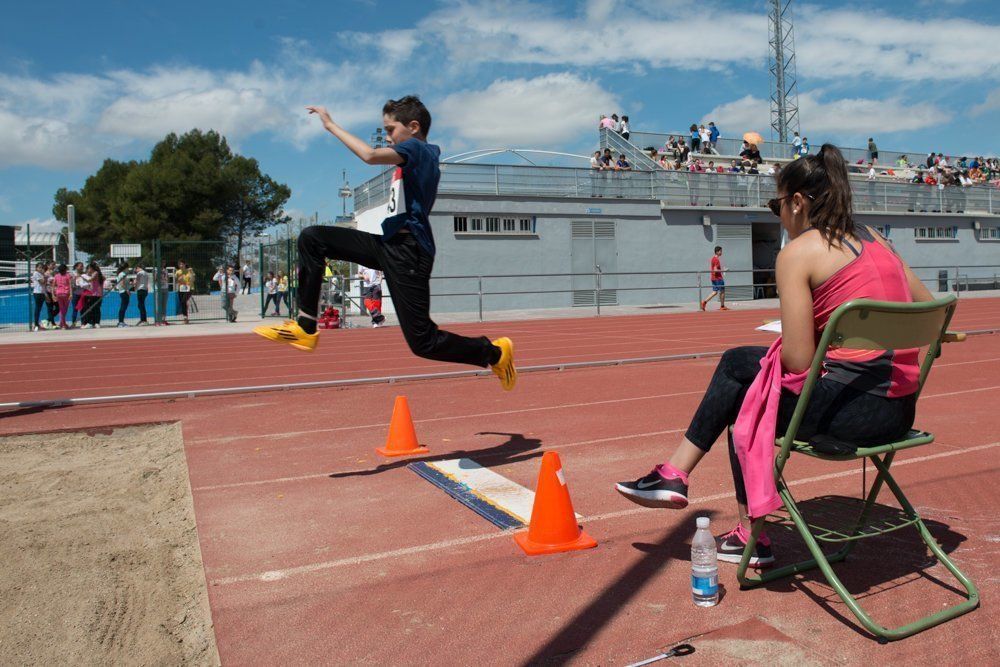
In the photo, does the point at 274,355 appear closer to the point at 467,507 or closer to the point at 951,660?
the point at 467,507

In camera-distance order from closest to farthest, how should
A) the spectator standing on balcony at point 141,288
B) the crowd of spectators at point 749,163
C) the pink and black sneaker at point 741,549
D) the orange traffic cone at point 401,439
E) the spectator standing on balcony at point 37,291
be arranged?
the pink and black sneaker at point 741,549 → the orange traffic cone at point 401,439 → the spectator standing on balcony at point 37,291 → the spectator standing on balcony at point 141,288 → the crowd of spectators at point 749,163

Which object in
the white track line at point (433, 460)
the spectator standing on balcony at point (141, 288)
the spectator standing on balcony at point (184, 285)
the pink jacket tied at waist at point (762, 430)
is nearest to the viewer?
the pink jacket tied at waist at point (762, 430)

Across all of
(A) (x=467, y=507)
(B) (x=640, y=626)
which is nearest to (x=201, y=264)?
(A) (x=467, y=507)

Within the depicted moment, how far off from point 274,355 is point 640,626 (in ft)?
37.7

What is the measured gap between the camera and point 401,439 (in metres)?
5.66

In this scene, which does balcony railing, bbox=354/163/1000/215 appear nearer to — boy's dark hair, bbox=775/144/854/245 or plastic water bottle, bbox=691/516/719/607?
boy's dark hair, bbox=775/144/854/245

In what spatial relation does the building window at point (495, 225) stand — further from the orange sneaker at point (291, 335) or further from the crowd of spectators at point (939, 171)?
the orange sneaker at point (291, 335)

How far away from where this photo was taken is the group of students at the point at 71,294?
69.2ft

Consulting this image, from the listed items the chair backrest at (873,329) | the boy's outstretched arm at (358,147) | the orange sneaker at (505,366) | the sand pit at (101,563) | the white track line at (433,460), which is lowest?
the sand pit at (101,563)

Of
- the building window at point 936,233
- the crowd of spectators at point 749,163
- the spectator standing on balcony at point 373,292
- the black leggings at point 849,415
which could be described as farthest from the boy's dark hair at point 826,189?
the building window at point 936,233

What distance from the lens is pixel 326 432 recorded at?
6512 mm

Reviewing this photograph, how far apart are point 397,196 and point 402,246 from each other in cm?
29

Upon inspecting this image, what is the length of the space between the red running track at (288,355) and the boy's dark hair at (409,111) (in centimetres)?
558

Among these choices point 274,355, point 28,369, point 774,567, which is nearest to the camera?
point 774,567
